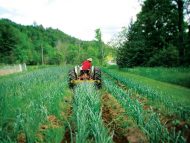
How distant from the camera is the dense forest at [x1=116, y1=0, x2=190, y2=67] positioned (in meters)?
31.5

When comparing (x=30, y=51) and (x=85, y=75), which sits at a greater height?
(x=30, y=51)

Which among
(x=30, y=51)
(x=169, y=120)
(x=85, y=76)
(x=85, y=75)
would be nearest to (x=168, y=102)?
(x=169, y=120)

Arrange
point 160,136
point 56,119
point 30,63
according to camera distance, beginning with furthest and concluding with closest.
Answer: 1. point 30,63
2. point 56,119
3. point 160,136

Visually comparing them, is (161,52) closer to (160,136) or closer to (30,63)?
(160,136)

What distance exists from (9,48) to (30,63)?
22771 mm

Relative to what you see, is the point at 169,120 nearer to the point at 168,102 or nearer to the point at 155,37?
the point at 168,102

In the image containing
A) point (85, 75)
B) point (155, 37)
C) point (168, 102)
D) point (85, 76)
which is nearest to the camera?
point (168, 102)

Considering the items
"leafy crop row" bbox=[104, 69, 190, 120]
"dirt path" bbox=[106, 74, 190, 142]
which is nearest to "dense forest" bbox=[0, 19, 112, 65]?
"leafy crop row" bbox=[104, 69, 190, 120]

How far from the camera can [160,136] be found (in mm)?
4449

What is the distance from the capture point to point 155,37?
127 ft

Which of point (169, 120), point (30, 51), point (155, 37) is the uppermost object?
point (155, 37)

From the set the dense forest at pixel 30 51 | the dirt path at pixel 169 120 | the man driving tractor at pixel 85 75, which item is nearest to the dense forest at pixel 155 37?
the man driving tractor at pixel 85 75

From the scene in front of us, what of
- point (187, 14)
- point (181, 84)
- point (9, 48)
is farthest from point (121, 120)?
point (9, 48)

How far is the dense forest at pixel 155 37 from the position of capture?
3155 centimetres
